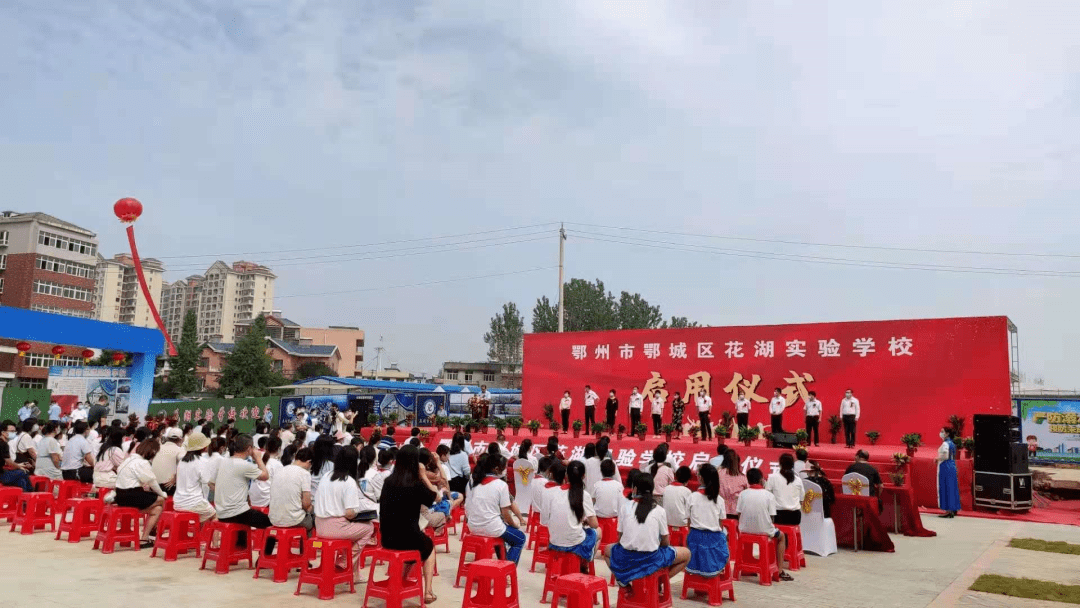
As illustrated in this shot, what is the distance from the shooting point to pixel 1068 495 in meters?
12.3

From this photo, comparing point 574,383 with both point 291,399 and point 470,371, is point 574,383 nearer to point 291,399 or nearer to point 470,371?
point 291,399

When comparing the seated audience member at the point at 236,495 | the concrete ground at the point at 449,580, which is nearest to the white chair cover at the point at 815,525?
the concrete ground at the point at 449,580

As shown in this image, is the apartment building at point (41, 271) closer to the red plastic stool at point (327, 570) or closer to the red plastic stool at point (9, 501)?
the red plastic stool at point (9, 501)

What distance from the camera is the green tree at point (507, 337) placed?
Result: 45906 millimetres

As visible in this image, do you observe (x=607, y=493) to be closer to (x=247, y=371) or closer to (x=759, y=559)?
(x=759, y=559)

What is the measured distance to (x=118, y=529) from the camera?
7254 mm

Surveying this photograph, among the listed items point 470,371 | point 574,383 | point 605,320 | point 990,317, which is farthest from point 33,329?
point 470,371

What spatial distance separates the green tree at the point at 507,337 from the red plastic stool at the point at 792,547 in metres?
38.7

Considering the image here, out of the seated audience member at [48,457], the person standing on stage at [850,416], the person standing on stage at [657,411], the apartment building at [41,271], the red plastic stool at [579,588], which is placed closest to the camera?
the red plastic stool at [579,588]

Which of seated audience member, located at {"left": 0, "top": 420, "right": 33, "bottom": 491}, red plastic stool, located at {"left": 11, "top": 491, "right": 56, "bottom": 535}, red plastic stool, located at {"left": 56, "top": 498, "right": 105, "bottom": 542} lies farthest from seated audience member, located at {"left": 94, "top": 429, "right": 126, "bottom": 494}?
seated audience member, located at {"left": 0, "top": 420, "right": 33, "bottom": 491}

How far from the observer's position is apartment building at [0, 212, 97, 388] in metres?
40.1

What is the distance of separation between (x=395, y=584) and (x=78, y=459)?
609 centimetres

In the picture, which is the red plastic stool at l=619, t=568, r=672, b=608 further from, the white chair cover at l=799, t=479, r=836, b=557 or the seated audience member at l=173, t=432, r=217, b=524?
the seated audience member at l=173, t=432, r=217, b=524

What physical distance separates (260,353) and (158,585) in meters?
34.8
